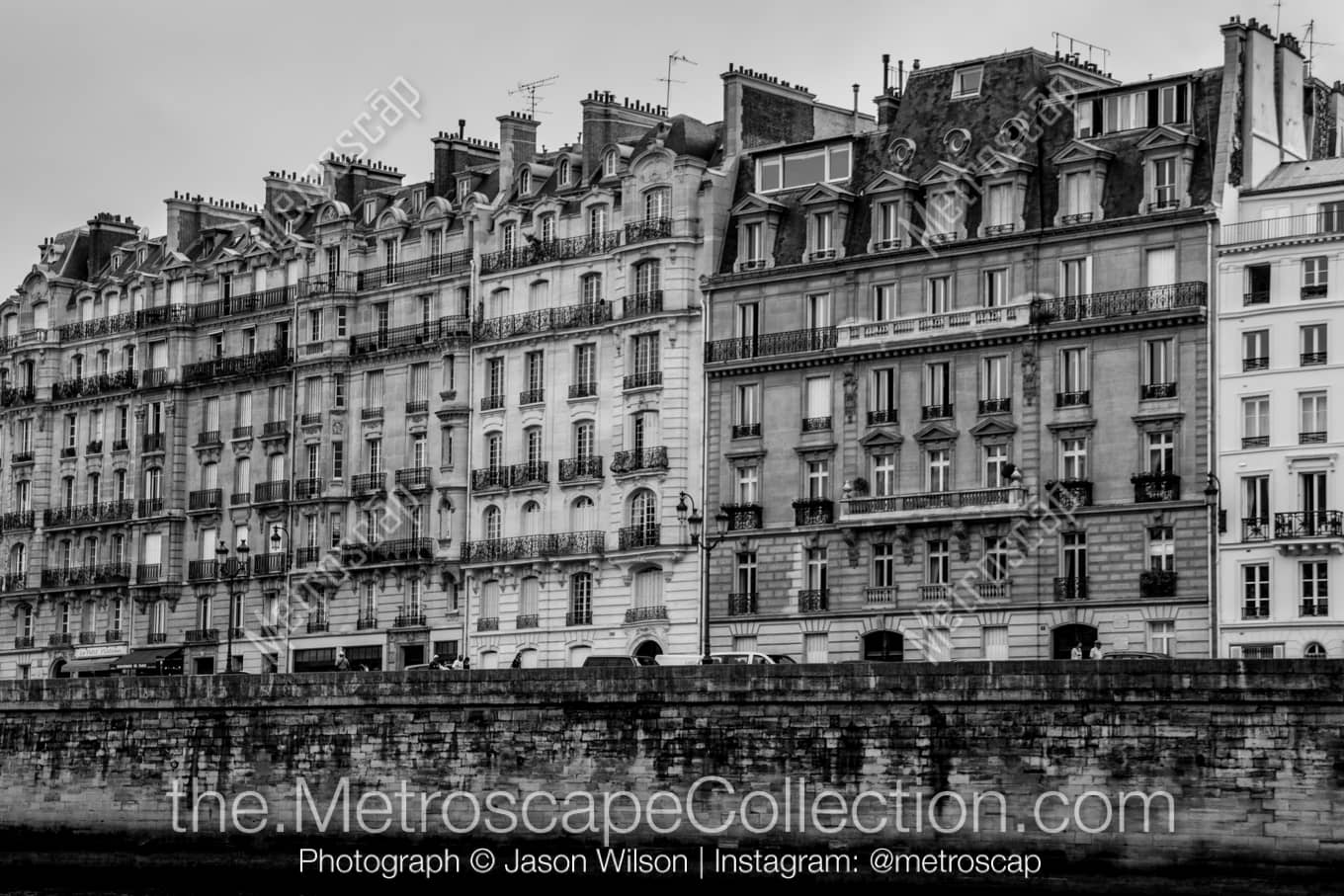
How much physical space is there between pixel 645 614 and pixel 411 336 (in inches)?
538

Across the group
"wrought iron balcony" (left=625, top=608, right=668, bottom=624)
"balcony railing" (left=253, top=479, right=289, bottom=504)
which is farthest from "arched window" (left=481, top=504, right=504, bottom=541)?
"balcony railing" (left=253, top=479, right=289, bottom=504)

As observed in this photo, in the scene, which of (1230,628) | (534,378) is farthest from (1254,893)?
(534,378)

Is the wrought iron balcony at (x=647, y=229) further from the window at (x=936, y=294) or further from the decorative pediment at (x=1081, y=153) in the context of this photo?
the decorative pediment at (x=1081, y=153)

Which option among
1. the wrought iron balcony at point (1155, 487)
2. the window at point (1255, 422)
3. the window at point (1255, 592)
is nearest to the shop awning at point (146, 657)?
the wrought iron balcony at point (1155, 487)

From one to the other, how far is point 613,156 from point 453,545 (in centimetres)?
1277

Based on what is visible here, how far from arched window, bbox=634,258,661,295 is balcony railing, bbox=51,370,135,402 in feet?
75.3

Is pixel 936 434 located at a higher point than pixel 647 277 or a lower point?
lower

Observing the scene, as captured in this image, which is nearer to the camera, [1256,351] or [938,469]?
[1256,351]

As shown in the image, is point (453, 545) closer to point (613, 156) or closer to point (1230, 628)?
point (613, 156)

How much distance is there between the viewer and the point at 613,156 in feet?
312

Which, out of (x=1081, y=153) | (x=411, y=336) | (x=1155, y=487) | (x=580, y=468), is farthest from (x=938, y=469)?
(x=411, y=336)

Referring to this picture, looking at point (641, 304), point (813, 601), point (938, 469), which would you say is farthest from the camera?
point (641, 304)

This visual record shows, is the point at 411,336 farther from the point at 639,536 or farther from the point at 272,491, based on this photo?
the point at 639,536

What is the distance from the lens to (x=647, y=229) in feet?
302
